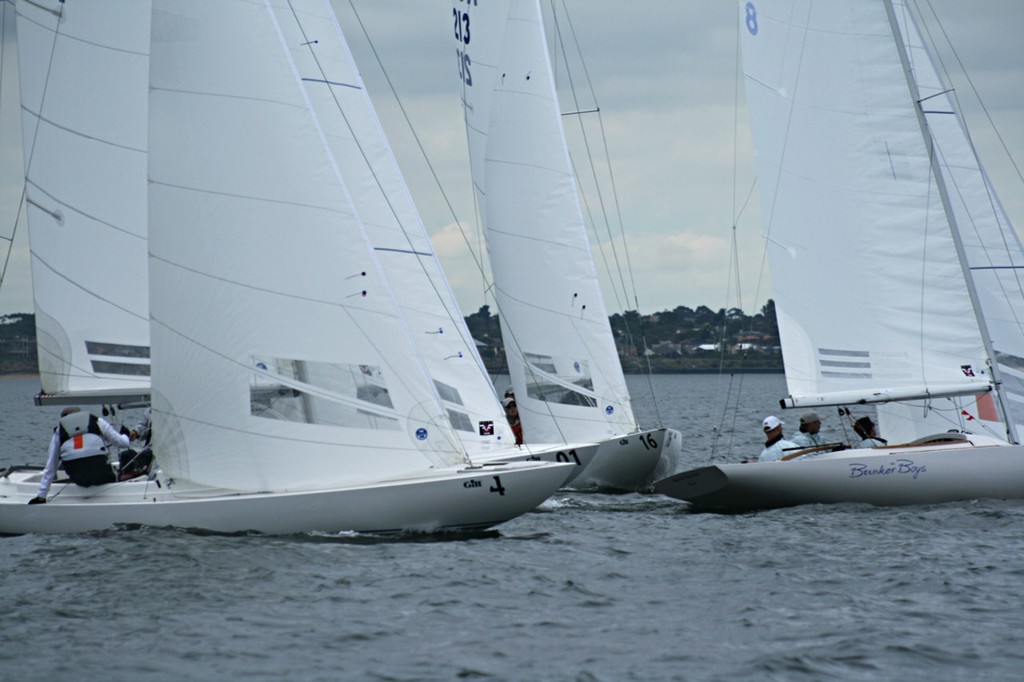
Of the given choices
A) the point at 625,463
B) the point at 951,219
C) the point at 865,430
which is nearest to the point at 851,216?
the point at 951,219

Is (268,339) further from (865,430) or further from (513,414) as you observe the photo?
(513,414)

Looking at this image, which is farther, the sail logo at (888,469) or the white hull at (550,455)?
the sail logo at (888,469)

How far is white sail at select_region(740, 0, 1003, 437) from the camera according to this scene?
54.7 ft

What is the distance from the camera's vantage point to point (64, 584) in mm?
11773

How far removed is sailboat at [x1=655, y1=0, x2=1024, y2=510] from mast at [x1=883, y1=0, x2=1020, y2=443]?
0.02m

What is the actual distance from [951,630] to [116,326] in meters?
10.5

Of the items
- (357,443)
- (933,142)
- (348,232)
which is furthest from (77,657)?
(933,142)

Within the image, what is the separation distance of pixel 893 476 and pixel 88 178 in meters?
10.0

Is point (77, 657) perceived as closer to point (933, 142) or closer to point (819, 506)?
point (819, 506)

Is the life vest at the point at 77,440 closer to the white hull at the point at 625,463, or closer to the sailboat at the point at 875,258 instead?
the sailboat at the point at 875,258

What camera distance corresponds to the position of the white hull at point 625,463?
1983cm

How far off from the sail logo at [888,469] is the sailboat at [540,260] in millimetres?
4882

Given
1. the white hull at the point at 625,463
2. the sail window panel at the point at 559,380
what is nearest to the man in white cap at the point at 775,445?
the white hull at the point at 625,463

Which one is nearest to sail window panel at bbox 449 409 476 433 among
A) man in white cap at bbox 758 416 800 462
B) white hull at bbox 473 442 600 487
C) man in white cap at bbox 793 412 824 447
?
white hull at bbox 473 442 600 487
